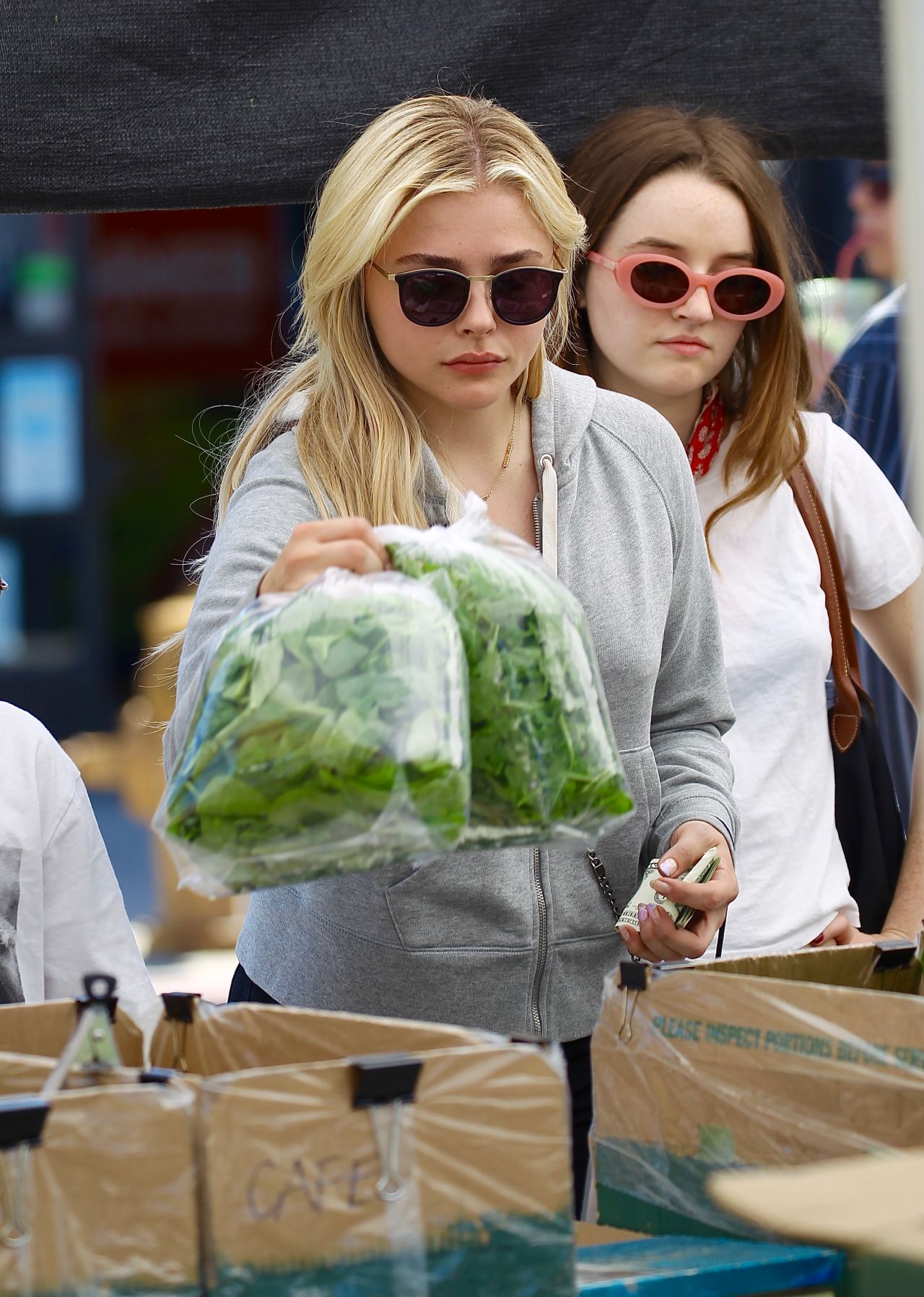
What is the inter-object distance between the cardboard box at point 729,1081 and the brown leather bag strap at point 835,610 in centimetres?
93

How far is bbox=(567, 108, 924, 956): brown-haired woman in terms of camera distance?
2.14 meters

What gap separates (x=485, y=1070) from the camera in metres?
1.07

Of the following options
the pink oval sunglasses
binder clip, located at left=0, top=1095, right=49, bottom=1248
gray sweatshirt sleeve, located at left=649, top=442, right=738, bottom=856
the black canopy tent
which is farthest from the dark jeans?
the black canopy tent

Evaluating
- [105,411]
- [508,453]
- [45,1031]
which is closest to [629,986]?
[45,1031]

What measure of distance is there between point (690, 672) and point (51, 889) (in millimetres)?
789

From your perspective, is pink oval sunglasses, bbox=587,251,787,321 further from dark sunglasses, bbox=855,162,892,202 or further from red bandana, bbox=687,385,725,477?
dark sunglasses, bbox=855,162,892,202

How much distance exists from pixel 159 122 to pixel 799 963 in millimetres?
1464

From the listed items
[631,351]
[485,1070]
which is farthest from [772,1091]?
[631,351]

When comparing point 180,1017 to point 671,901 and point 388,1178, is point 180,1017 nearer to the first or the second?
point 388,1178

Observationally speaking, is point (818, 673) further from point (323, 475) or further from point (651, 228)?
point (323, 475)

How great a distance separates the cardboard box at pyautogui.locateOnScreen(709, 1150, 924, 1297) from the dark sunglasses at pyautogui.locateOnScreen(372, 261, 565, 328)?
99 cm

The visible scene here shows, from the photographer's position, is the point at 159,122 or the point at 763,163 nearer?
the point at 159,122

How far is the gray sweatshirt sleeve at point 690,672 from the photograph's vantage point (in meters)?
1.83

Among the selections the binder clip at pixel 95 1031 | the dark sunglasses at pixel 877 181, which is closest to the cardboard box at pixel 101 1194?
the binder clip at pixel 95 1031
